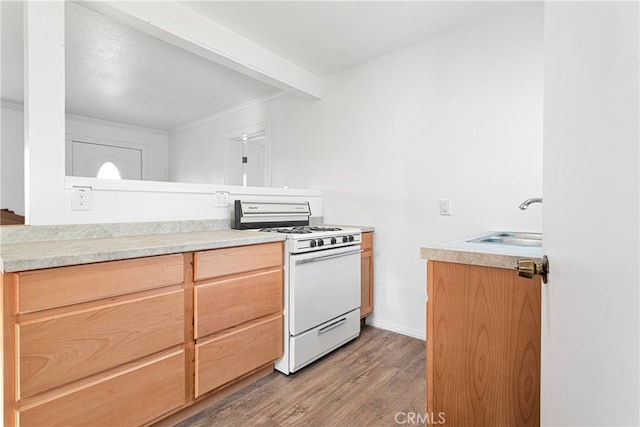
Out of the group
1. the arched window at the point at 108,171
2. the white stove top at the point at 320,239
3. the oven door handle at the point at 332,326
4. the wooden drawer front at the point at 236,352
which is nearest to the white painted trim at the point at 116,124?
the arched window at the point at 108,171

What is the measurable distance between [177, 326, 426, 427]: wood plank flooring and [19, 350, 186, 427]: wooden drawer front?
0.78 feet

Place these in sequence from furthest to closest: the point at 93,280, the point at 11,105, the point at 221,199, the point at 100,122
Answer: the point at 100,122 < the point at 11,105 < the point at 221,199 < the point at 93,280

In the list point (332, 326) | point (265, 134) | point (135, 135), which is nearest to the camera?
point (332, 326)

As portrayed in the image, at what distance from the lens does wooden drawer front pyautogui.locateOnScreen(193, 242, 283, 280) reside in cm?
155

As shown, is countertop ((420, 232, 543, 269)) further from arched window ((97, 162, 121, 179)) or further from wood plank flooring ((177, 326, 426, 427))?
arched window ((97, 162, 121, 179))

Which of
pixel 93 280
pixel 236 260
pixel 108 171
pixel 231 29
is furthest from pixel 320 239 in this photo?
pixel 108 171

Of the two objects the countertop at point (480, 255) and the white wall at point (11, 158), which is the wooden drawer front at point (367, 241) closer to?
the countertop at point (480, 255)

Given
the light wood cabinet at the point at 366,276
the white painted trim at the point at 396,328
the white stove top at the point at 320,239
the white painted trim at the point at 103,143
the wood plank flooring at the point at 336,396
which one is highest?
the white painted trim at the point at 103,143

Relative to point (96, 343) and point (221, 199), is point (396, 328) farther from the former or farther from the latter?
point (96, 343)

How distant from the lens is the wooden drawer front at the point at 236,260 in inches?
60.9

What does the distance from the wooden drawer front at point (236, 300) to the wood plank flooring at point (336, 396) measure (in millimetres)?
419

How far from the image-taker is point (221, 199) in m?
2.34

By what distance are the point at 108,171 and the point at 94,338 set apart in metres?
4.62

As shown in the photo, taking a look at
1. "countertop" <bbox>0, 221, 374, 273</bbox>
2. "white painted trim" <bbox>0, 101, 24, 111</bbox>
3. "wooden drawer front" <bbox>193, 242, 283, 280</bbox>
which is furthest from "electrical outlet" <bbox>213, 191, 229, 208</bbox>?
"white painted trim" <bbox>0, 101, 24, 111</bbox>
